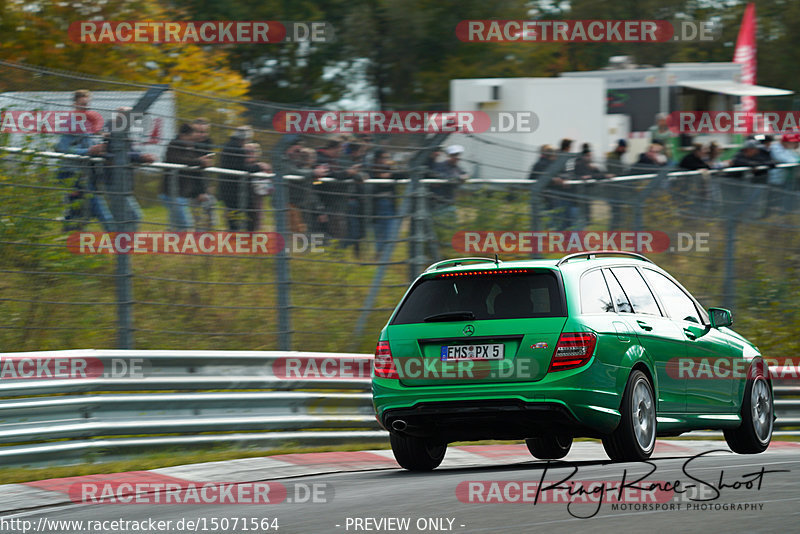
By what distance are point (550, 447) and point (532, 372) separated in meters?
2.57

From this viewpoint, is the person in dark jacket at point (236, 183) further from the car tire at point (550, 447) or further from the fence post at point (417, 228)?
the car tire at point (550, 447)

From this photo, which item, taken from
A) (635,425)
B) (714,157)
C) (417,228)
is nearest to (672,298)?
(635,425)

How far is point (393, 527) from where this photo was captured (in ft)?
23.1

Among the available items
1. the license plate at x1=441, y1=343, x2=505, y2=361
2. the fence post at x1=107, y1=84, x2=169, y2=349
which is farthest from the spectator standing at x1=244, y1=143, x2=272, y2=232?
the license plate at x1=441, y1=343, x2=505, y2=361

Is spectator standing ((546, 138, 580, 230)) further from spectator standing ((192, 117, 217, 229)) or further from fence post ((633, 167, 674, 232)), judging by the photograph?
spectator standing ((192, 117, 217, 229))

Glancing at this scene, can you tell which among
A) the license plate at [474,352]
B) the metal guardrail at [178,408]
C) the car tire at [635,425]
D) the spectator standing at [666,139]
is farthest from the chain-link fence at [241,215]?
the spectator standing at [666,139]

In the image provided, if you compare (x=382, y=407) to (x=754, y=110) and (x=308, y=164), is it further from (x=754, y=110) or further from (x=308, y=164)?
(x=754, y=110)

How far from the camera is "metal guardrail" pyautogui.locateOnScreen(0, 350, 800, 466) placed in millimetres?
9992

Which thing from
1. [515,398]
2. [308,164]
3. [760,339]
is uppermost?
[308,164]

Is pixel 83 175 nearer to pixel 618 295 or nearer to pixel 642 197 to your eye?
pixel 618 295

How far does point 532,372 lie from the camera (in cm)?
904

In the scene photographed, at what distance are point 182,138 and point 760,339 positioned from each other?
370 inches

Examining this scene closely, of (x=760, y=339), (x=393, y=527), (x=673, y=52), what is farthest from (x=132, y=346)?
(x=673, y=52)

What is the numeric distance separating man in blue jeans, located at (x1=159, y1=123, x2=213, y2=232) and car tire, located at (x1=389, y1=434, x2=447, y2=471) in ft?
10.7
